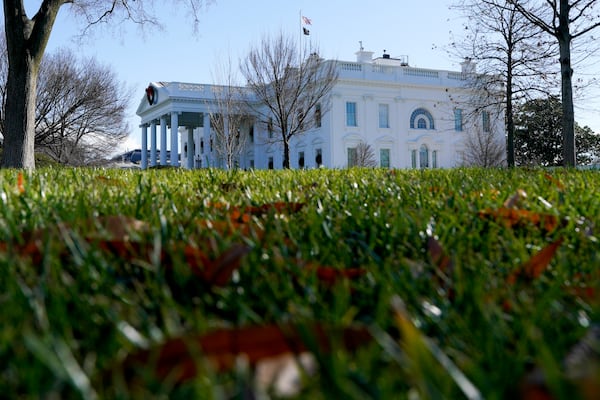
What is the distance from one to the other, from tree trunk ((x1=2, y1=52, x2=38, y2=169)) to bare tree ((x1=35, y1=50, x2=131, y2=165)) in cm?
2778

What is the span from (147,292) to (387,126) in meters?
48.3

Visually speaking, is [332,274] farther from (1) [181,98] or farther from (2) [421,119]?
(1) [181,98]

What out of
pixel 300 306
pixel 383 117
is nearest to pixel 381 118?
pixel 383 117

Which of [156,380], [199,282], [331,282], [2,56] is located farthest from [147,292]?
[2,56]

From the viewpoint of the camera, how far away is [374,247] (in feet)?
5.19

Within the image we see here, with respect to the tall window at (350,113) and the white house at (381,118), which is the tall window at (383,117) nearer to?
the white house at (381,118)

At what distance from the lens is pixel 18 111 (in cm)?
1067

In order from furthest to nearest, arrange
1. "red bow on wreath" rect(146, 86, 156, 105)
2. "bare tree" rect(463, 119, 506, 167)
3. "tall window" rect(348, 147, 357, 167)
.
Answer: "red bow on wreath" rect(146, 86, 156, 105)
"tall window" rect(348, 147, 357, 167)
"bare tree" rect(463, 119, 506, 167)

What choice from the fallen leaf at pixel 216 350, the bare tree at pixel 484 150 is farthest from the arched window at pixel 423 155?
the fallen leaf at pixel 216 350

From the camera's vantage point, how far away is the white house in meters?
46.1

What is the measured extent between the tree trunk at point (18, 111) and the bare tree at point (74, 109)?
91.2 feet

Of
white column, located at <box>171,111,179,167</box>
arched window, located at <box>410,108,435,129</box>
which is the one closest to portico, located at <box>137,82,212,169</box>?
white column, located at <box>171,111,179,167</box>

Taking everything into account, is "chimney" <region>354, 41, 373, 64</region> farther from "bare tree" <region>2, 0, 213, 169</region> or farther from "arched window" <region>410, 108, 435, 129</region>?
"bare tree" <region>2, 0, 213, 169</region>

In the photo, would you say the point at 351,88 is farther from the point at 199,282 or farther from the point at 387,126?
the point at 199,282
